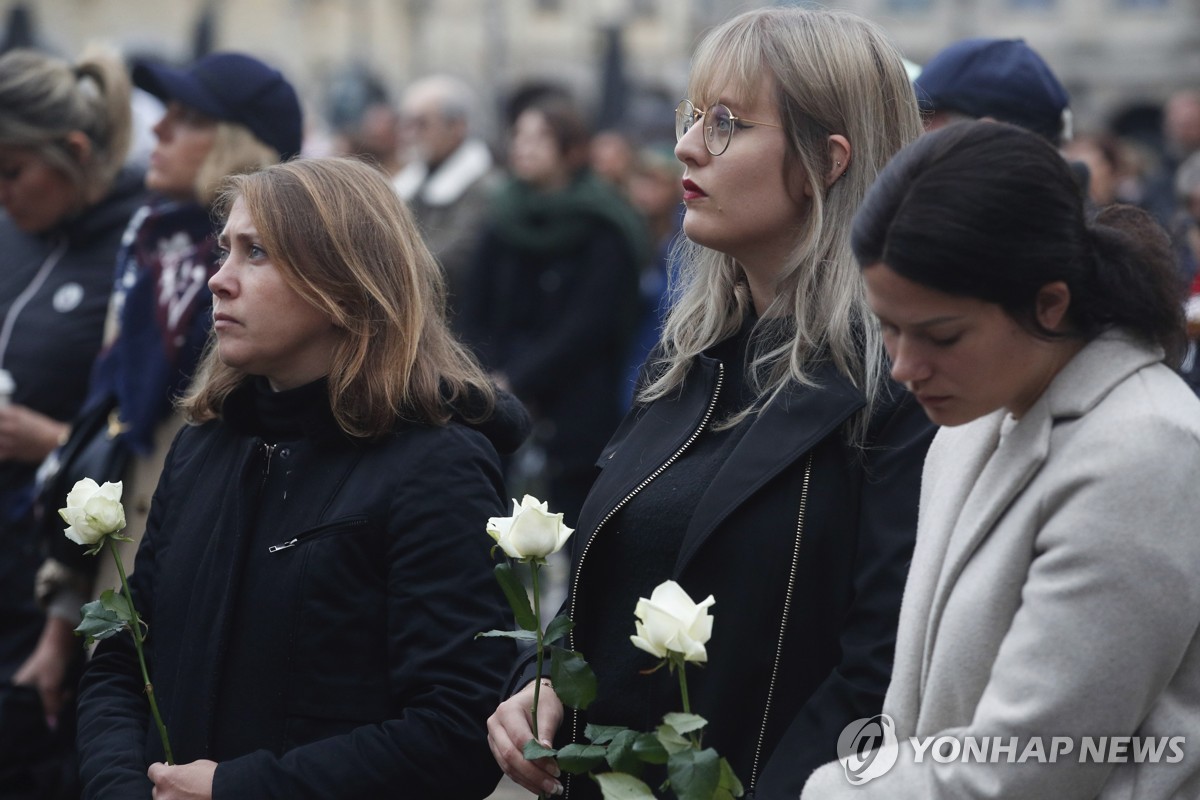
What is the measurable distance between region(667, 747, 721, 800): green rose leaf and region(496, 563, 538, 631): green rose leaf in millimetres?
392

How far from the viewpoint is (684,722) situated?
2.24 m

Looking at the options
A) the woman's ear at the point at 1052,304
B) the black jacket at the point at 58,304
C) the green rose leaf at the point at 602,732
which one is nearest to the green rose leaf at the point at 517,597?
the green rose leaf at the point at 602,732

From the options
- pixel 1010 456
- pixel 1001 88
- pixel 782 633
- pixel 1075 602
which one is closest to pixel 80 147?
pixel 1001 88

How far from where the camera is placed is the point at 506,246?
8.07 metres

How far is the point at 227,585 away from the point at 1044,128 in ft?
8.18

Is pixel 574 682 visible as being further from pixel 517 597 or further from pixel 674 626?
pixel 674 626

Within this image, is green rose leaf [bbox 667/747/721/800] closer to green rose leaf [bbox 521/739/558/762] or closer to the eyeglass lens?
green rose leaf [bbox 521/739/558/762]

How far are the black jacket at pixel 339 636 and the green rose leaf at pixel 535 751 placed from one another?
43 cm

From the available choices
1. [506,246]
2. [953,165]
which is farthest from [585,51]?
[953,165]

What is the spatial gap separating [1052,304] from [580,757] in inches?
37.2

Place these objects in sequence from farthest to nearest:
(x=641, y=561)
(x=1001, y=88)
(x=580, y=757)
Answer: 1. (x=1001, y=88)
2. (x=641, y=561)
3. (x=580, y=757)

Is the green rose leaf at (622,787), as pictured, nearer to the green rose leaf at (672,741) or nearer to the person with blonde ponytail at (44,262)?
the green rose leaf at (672,741)

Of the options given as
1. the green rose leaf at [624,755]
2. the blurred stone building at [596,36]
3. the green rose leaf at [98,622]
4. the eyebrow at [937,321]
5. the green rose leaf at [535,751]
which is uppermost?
the eyebrow at [937,321]

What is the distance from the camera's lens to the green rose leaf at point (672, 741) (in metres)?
2.24
